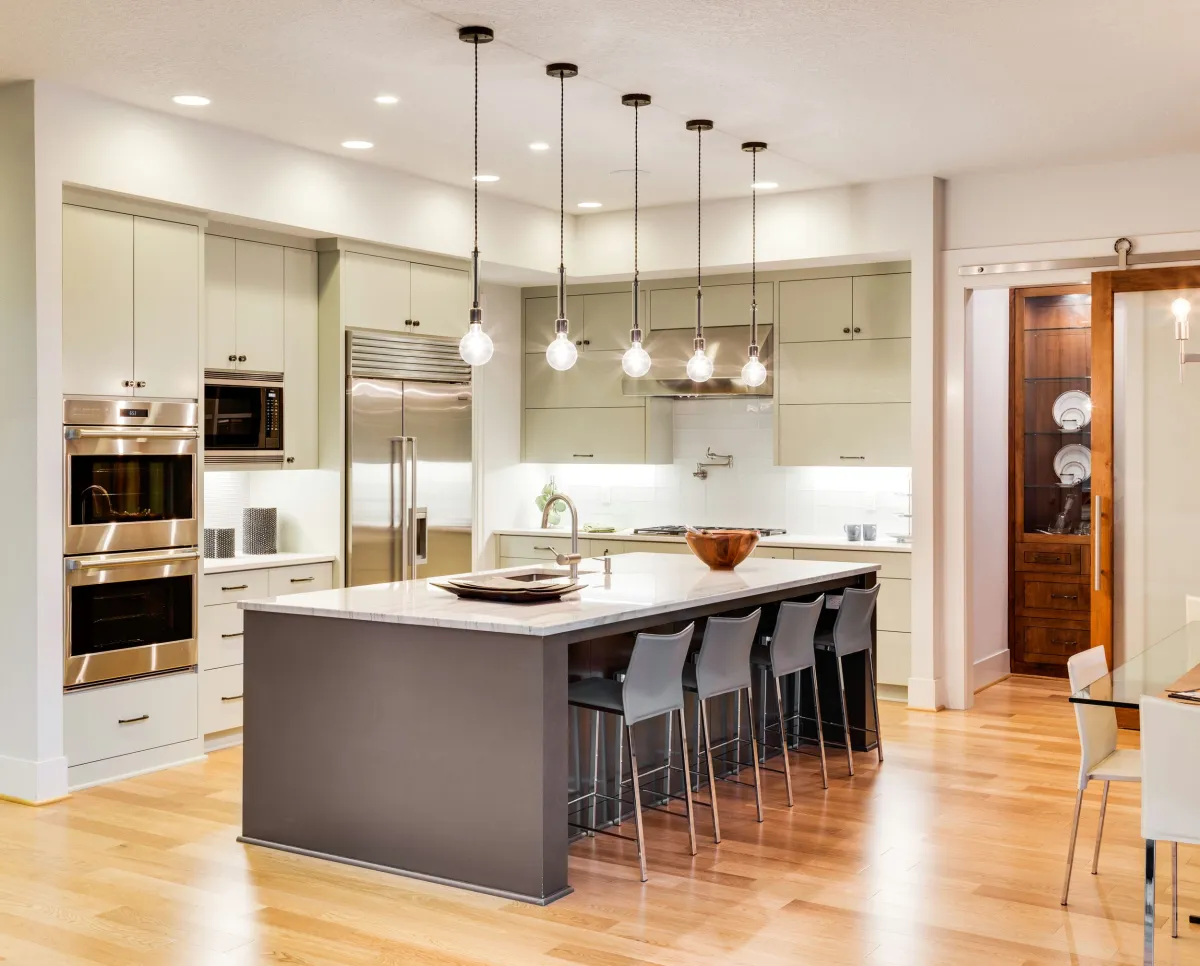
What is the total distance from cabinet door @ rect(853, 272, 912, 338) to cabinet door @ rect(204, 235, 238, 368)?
3538 mm

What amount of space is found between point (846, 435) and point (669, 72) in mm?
3115

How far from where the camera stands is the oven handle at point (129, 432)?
5.34 meters

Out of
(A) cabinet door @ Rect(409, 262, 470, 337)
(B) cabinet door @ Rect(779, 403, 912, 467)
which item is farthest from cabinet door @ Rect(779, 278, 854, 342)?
(A) cabinet door @ Rect(409, 262, 470, 337)

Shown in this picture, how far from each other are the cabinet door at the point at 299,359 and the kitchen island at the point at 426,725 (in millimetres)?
2026

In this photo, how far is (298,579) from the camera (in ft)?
21.5

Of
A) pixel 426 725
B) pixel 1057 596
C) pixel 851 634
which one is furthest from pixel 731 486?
pixel 426 725

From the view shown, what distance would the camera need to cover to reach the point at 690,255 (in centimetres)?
782

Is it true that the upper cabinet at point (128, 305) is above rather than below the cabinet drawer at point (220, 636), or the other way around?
above

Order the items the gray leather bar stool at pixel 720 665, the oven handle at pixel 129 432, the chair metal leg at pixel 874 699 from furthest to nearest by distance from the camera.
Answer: the chair metal leg at pixel 874 699 < the oven handle at pixel 129 432 < the gray leather bar stool at pixel 720 665

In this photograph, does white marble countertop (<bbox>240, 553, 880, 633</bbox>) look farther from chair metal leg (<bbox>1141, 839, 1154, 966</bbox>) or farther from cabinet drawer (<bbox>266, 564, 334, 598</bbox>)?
chair metal leg (<bbox>1141, 839, 1154, 966</bbox>)

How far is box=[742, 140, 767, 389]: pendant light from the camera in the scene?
600cm

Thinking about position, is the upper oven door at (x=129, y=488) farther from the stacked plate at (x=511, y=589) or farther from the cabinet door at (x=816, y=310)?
the cabinet door at (x=816, y=310)

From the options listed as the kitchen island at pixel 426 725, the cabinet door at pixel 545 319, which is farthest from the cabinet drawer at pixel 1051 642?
the kitchen island at pixel 426 725

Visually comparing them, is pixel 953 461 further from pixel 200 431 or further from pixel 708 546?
pixel 200 431
